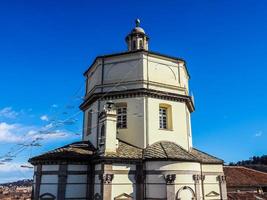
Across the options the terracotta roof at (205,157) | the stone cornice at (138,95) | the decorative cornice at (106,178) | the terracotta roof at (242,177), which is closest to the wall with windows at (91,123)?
the stone cornice at (138,95)

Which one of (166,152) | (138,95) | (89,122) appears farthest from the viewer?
(89,122)

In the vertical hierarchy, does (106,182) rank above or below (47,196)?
above

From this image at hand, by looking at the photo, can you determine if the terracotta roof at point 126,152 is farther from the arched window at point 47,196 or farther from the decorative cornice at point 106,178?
the arched window at point 47,196

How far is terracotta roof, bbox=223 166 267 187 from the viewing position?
30297mm

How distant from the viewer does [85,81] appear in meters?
22.9

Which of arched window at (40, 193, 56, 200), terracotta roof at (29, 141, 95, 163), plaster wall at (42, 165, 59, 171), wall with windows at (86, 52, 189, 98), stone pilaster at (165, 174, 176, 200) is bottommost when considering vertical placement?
arched window at (40, 193, 56, 200)

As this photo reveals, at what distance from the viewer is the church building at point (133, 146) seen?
1557 centimetres

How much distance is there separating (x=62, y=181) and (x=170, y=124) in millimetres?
8052

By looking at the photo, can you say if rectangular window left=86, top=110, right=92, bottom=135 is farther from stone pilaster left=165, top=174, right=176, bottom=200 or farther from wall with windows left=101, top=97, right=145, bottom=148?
stone pilaster left=165, top=174, right=176, bottom=200

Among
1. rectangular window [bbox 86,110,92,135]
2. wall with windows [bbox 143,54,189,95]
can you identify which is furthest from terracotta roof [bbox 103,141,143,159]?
wall with windows [bbox 143,54,189,95]

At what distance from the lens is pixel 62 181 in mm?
15992

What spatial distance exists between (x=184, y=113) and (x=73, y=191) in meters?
9.23

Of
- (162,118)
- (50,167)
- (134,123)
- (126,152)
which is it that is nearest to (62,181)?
(50,167)

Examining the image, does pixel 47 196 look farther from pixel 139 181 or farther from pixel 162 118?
pixel 162 118
